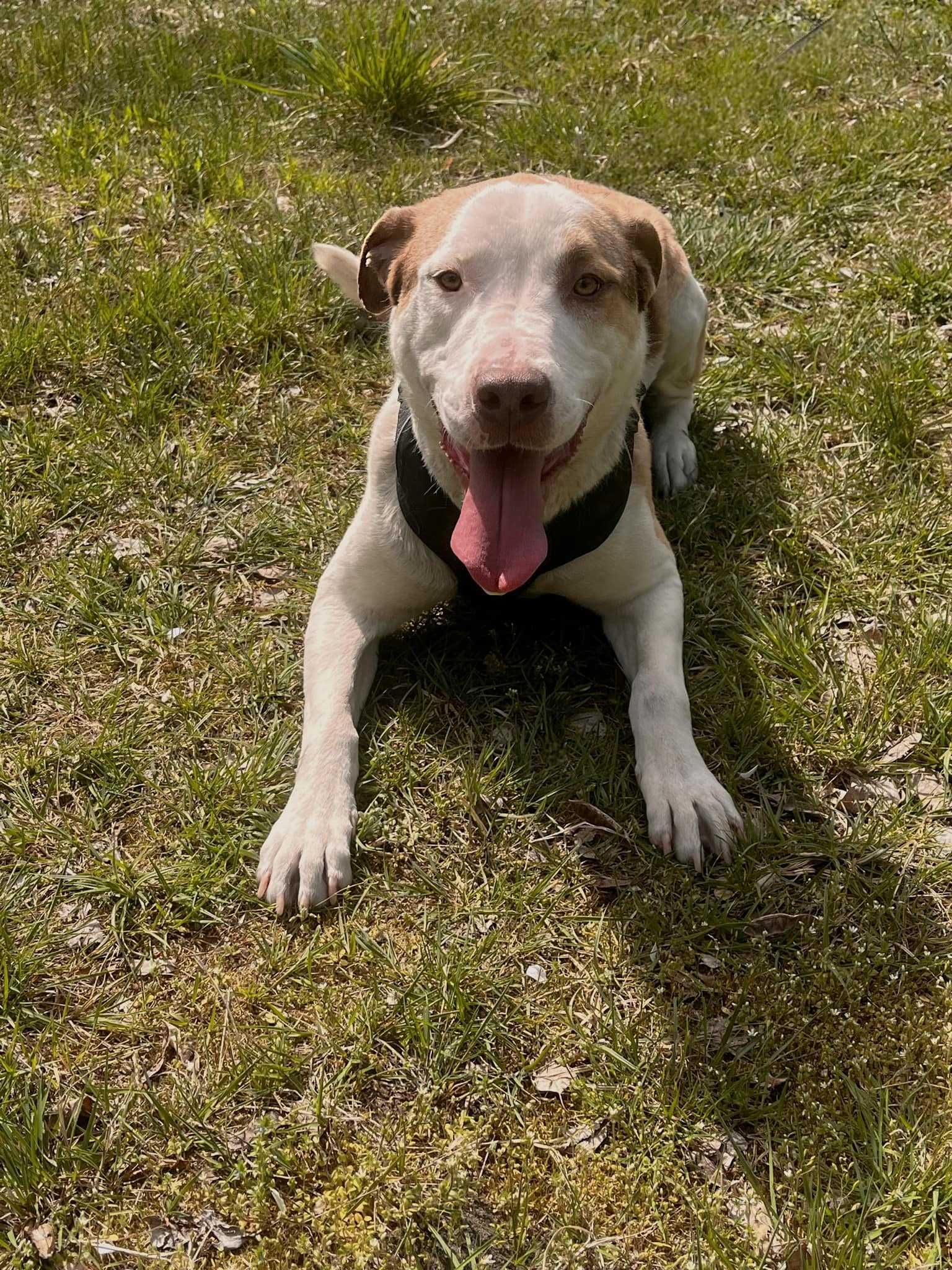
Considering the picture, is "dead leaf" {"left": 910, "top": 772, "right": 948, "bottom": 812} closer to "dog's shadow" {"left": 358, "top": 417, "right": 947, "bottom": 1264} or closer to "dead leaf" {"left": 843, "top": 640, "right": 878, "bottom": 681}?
"dog's shadow" {"left": 358, "top": 417, "right": 947, "bottom": 1264}

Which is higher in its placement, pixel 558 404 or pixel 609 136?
A: pixel 558 404

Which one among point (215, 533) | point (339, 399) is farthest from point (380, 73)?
point (215, 533)

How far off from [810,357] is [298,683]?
2697 millimetres

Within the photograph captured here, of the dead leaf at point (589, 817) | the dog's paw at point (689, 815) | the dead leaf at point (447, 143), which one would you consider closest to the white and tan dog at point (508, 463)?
the dog's paw at point (689, 815)

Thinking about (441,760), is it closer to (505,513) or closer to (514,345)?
(505,513)

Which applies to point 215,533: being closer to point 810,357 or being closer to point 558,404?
point 558,404

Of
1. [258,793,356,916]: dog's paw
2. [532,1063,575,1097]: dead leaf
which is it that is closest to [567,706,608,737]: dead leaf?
[258,793,356,916]: dog's paw

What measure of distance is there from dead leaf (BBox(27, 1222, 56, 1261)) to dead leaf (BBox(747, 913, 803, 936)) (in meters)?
1.76

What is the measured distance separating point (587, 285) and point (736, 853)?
1.55m

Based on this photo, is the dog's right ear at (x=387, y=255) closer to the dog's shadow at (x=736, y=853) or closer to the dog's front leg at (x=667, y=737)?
the dog's shadow at (x=736, y=853)

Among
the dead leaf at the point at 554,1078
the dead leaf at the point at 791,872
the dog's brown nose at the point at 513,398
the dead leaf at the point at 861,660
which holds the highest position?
the dog's brown nose at the point at 513,398

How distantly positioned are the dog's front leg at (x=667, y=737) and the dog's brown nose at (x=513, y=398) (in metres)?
0.96

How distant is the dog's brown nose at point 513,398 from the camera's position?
8.64 ft

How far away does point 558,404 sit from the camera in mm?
2721
